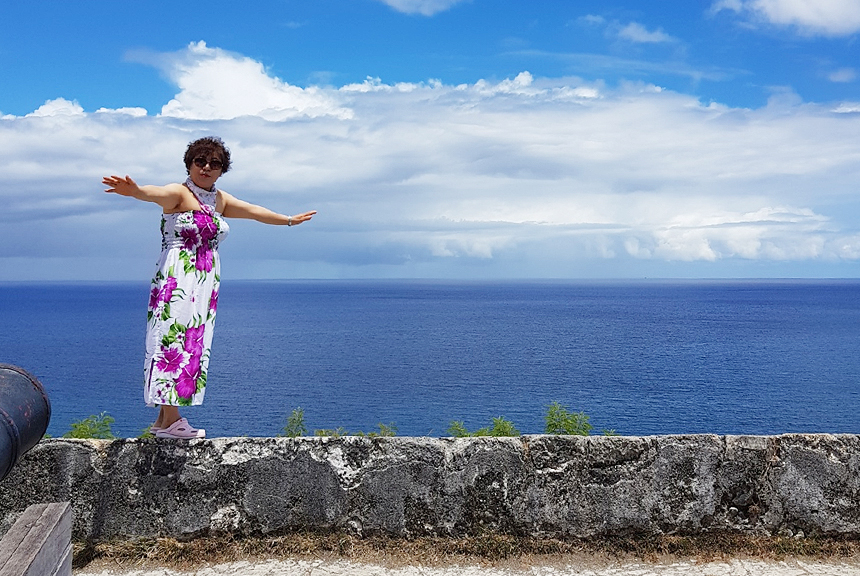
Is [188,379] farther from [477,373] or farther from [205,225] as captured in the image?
[477,373]

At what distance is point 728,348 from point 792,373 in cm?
1666

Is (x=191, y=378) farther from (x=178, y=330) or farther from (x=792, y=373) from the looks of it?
(x=792, y=373)

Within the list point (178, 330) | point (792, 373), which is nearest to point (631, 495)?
point (178, 330)

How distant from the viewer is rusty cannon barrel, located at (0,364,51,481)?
2.72 m

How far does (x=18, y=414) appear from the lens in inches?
112

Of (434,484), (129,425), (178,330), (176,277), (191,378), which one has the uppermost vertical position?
(176,277)

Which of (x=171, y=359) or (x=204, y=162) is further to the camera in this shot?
(x=204, y=162)

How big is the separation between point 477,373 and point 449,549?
167ft

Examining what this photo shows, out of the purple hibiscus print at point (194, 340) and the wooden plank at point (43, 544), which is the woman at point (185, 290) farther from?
the wooden plank at point (43, 544)

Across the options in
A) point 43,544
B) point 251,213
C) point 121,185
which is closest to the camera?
point 43,544

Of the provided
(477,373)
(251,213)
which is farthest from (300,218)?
(477,373)

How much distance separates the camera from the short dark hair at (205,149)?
4617 mm

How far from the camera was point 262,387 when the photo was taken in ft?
154

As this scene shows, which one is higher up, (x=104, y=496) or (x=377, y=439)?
(x=377, y=439)
